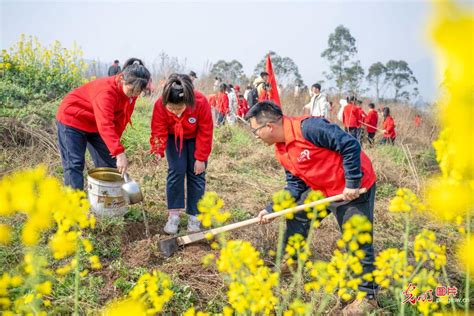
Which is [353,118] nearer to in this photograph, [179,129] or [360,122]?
[360,122]

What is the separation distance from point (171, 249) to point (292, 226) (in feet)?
3.29

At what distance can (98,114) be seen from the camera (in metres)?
3.10

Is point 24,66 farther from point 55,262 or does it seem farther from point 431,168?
point 431,168

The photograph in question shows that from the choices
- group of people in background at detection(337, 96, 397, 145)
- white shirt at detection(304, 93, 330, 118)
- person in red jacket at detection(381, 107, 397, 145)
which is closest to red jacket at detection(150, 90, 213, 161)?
white shirt at detection(304, 93, 330, 118)

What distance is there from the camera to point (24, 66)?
7805 millimetres

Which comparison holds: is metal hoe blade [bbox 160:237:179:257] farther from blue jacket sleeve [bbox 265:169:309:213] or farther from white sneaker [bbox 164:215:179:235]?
blue jacket sleeve [bbox 265:169:309:213]

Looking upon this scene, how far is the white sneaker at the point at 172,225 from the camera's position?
3521mm

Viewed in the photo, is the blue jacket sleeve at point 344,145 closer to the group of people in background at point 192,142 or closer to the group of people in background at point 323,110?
the group of people in background at point 192,142

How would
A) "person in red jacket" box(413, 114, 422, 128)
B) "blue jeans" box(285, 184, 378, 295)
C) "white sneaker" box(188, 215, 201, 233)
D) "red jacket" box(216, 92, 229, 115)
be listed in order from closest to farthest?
"blue jeans" box(285, 184, 378, 295), "white sneaker" box(188, 215, 201, 233), "red jacket" box(216, 92, 229, 115), "person in red jacket" box(413, 114, 422, 128)

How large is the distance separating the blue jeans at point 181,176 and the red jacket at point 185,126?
8 cm

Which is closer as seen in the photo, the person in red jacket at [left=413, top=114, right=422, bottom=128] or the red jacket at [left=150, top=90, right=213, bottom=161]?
the red jacket at [left=150, top=90, right=213, bottom=161]

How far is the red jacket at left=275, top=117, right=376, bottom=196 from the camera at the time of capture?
262 cm

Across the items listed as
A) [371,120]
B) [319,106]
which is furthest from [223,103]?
[371,120]

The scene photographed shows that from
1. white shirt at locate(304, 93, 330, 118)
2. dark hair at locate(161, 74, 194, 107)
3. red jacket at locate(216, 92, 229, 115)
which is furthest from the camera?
red jacket at locate(216, 92, 229, 115)
